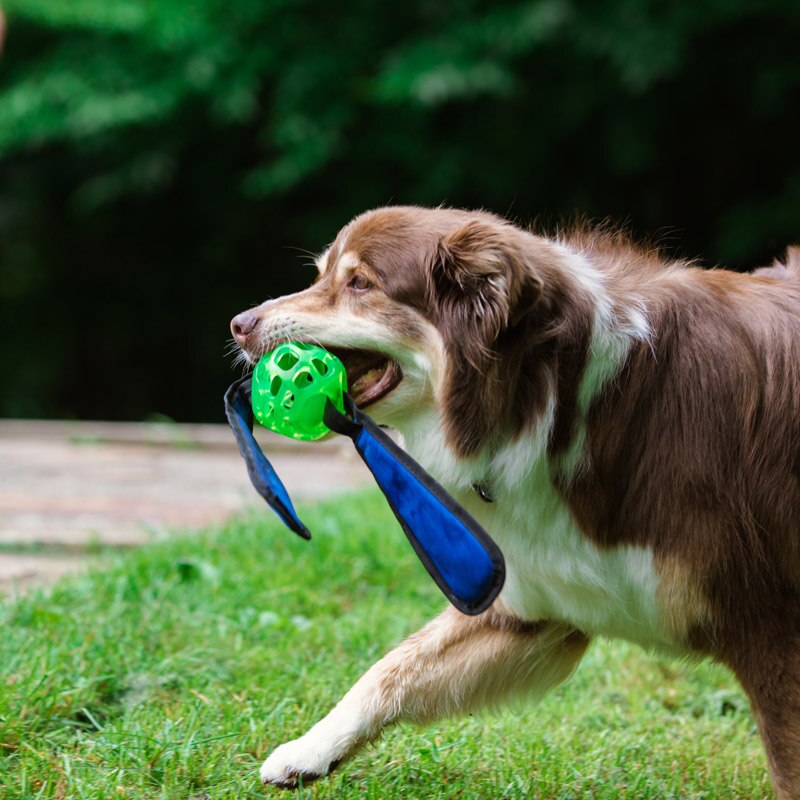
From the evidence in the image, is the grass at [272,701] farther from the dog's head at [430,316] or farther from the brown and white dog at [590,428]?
the dog's head at [430,316]

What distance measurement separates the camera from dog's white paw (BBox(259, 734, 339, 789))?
9.16ft

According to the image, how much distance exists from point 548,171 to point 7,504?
6380 millimetres

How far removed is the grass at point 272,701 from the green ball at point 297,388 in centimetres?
87

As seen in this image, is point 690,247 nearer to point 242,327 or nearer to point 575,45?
point 575,45

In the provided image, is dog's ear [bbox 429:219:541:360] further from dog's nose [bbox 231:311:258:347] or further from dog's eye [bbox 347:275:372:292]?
dog's nose [bbox 231:311:258:347]

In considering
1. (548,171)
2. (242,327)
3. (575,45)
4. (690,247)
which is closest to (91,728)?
(242,327)

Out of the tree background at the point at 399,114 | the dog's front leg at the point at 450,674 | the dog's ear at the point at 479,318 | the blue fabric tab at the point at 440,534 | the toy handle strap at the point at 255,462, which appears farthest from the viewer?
the tree background at the point at 399,114

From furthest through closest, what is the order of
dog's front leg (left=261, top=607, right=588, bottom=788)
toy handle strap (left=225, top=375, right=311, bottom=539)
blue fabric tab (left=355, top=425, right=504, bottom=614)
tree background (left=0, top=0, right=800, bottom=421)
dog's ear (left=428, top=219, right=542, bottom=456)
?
tree background (left=0, top=0, right=800, bottom=421) → dog's front leg (left=261, top=607, right=588, bottom=788) → toy handle strap (left=225, top=375, right=311, bottom=539) → dog's ear (left=428, top=219, right=542, bottom=456) → blue fabric tab (left=355, top=425, right=504, bottom=614)

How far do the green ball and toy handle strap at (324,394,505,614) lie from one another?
4 cm

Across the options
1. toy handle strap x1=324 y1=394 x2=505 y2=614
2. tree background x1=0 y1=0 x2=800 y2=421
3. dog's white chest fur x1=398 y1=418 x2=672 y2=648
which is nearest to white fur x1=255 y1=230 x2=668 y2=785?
dog's white chest fur x1=398 y1=418 x2=672 y2=648

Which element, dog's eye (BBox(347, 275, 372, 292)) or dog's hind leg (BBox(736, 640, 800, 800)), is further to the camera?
dog's eye (BBox(347, 275, 372, 292))

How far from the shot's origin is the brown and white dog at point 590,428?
263cm

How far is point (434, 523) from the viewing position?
2594 millimetres

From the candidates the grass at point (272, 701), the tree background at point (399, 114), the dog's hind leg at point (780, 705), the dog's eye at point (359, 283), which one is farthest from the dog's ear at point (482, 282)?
the tree background at point (399, 114)
